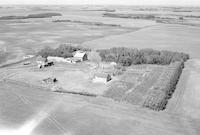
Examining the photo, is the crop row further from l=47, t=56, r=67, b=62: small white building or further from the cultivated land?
l=47, t=56, r=67, b=62: small white building

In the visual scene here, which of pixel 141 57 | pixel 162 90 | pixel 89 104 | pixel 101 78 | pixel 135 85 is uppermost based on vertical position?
pixel 141 57

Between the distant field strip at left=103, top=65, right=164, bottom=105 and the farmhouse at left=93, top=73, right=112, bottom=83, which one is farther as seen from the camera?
the farmhouse at left=93, top=73, right=112, bottom=83

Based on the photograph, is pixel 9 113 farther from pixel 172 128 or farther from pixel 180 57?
pixel 180 57

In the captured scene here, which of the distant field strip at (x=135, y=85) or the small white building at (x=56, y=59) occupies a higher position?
the small white building at (x=56, y=59)

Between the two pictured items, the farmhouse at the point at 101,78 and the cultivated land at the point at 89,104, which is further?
the farmhouse at the point at 101,78

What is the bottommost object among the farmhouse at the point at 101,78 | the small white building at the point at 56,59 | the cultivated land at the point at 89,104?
the cultivated land at the point at 89,104

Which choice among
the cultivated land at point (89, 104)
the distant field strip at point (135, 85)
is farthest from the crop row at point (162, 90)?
the distant field strip at point (135, 85)

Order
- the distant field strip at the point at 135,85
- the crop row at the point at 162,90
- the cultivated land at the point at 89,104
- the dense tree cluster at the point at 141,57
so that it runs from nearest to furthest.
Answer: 1. the cultivated land at the point at 89,104
2. the crop row at the point at 162,90
3. the distant field strip at the point at 135,85
4. the dense tree cluster at the point at 141,57

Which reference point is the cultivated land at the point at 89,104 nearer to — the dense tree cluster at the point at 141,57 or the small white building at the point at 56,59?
the dense tree cluster at the point at 141,57

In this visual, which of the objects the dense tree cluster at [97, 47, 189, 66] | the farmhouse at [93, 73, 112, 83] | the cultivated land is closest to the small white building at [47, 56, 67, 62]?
the cultivated land

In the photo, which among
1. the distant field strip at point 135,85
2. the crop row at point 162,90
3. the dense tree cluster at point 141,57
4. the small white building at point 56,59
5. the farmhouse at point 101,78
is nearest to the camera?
the crop row at point 162,90

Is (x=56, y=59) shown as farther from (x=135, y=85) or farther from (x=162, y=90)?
(x=162, y=90)

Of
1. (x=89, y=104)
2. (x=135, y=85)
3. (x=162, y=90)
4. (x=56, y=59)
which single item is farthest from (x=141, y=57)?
(x=89, y=104)
